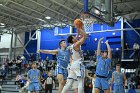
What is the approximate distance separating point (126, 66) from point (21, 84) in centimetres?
843

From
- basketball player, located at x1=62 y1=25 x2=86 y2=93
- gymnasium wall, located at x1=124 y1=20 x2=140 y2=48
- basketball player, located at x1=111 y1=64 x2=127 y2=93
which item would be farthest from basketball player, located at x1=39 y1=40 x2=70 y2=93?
gymnasium wall, located at x1=124 y1=20 x2=140 y2=48

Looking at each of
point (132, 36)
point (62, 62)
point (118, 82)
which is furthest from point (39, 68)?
point (62, 62)

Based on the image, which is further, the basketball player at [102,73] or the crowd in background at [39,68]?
the crowd in background at [39,68]

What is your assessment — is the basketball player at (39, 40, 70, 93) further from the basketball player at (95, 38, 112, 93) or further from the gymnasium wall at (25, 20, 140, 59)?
the gymnasium wall at (25, 20, 140, 59)

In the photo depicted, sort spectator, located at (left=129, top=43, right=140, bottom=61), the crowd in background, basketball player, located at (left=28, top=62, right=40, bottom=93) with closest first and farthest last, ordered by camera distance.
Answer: basketball player, located at (left=28, top=62, right=40, bottom=93) < the crowd in background < spectator, located at (left=129, top=43, right=140, bottom=61)

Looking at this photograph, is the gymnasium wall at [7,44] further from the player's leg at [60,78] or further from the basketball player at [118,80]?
the player's leg at [60,78]

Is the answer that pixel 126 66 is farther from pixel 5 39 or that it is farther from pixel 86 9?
pixel 5 39

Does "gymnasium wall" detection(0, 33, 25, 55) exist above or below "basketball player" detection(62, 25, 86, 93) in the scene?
above

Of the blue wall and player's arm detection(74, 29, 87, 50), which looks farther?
the blue wall

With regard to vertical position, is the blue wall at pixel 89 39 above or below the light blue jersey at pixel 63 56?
above

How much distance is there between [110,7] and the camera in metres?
14.6

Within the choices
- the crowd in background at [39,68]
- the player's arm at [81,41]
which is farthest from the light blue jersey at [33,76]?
the crowd in background at [39,68]

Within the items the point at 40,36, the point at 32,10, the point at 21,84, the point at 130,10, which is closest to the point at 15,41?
→ the point at 40,36

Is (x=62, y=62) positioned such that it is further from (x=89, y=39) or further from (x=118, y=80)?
(x=89, y=39)
